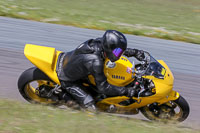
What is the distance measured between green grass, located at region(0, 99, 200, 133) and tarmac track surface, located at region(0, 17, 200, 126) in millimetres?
1692

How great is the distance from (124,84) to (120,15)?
31.7 ft

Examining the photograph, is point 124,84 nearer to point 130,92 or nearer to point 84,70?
point 130,92

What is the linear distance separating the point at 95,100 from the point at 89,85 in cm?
27

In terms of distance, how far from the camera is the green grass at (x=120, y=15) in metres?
11.6

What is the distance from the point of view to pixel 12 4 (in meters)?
13.4

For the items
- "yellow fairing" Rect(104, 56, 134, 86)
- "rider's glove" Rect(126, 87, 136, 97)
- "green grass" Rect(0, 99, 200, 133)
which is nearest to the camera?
"green grass" Rect(0, 99, 200, 133)

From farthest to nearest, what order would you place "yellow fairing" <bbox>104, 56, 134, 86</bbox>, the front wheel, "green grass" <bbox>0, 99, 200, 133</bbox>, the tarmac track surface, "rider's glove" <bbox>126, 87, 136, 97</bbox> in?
the tarmac track surface < the front wheel < "yellow fairing" <bbox>104, 56, 134, 86</bbox> < "rider's glove" <bbox>126, 87, 136, 97</bbox> < "green grass" <bbox>0, 99, 200, 133</bbox>

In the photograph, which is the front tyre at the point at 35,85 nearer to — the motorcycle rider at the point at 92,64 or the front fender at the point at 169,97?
the motorcycle rider at the point at 92,64

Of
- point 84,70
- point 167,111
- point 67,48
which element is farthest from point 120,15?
point 84,70

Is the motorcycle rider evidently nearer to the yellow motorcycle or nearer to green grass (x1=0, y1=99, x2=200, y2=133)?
the yellow motorcycle

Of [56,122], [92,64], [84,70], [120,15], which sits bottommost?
[56,122]

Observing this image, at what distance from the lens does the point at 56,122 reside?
432 centimetres

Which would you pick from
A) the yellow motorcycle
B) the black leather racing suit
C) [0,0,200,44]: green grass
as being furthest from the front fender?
[0,0,200,44]: green grass

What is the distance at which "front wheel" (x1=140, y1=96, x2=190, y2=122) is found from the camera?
17.7ft
